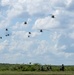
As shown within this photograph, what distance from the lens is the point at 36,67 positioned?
120375 mm

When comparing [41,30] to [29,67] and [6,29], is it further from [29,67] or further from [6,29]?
[29,67]

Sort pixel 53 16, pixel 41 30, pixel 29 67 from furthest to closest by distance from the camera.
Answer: pixel 29 67, pixel 41 30, pixel 53 16

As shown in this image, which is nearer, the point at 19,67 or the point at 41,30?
the point at 41,30

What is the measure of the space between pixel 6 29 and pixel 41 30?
4.80m

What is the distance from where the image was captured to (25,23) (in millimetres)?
56531

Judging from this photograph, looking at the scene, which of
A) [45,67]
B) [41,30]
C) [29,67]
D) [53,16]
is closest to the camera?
[53,16]

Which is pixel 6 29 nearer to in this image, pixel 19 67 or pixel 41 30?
pixel 41 30

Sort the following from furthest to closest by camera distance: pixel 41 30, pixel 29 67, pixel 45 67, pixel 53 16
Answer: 1. pixel 29 67
2. pixel 45 67
3. pixel 41 30
4. pixel 53 16

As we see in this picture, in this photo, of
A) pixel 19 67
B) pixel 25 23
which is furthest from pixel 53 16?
pixel 19 67

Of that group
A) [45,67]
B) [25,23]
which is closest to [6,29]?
[25,23]

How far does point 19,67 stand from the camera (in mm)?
121312

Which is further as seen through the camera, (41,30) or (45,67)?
(45,67)

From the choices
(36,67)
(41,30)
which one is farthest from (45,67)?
(41,30)

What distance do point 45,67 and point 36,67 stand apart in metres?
6.58
